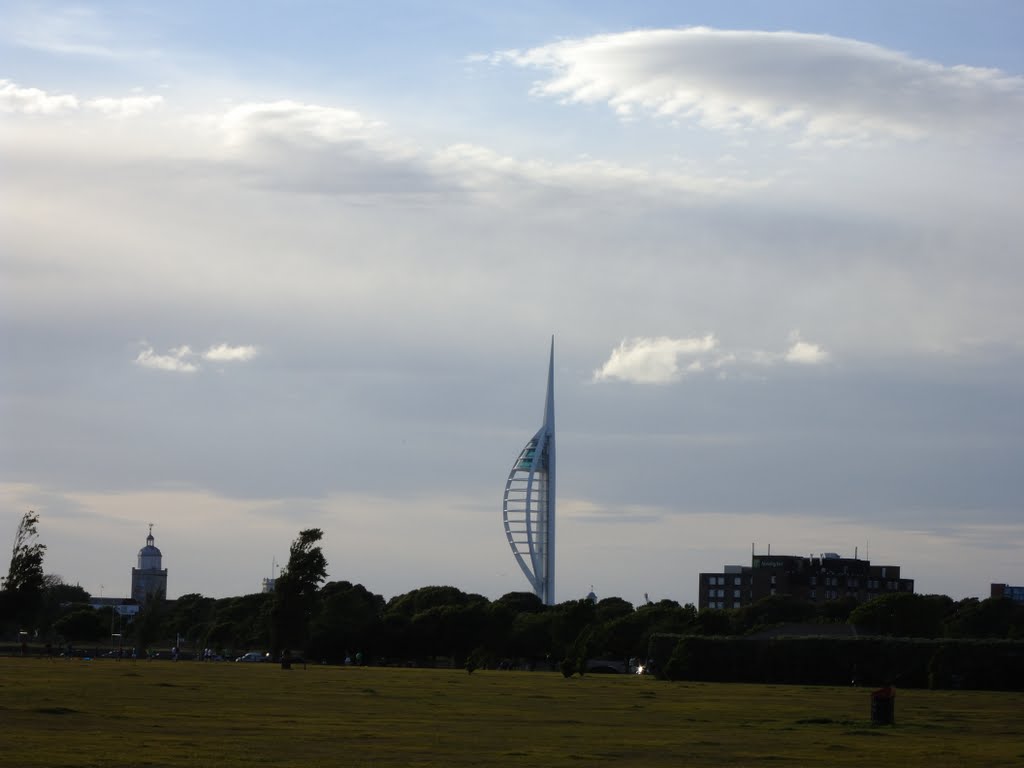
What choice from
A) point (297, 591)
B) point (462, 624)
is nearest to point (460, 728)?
point (297, 591)

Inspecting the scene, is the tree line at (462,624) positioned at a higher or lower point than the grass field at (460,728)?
higher

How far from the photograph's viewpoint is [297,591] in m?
113

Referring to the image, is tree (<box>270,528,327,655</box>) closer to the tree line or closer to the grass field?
the tree line

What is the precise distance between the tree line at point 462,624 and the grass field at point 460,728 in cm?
3850

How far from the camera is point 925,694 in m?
73.1

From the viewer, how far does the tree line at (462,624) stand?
4439 inches

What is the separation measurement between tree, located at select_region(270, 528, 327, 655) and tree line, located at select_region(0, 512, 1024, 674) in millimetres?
77

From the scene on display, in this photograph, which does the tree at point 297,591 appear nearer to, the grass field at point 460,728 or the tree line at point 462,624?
the tree line at point 462,624

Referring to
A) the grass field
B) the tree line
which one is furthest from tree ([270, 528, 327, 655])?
the grass field

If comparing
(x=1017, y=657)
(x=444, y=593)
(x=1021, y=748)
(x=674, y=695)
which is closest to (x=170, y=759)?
(x=1021, y=748)

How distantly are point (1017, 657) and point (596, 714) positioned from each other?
4269 cm

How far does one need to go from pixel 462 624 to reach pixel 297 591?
2750 cm

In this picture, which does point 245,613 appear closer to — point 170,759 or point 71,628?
point 71,628

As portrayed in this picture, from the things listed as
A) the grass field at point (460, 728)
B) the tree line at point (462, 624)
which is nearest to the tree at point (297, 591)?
the tree line at point (462, 624)
